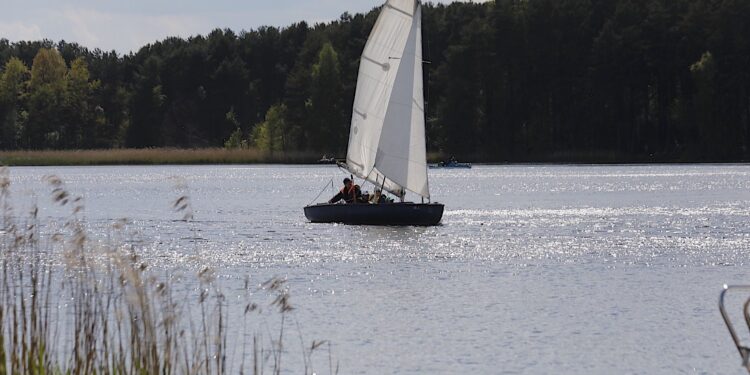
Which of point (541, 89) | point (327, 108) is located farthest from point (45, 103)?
point (541, 89)

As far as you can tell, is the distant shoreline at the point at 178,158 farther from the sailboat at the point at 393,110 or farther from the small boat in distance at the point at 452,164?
the sailboat at the point at 393,110

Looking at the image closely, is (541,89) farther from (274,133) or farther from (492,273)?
(492,273)

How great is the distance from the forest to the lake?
183ft

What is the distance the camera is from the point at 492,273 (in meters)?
31.4

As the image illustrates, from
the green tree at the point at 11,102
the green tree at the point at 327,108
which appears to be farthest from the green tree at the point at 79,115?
the green tree at the point at 327,108

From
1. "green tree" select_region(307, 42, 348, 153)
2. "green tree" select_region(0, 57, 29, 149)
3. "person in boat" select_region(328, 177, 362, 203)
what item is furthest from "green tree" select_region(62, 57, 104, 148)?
"person in boat" select_region(328, 177, 362, 203)

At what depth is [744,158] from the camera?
119m

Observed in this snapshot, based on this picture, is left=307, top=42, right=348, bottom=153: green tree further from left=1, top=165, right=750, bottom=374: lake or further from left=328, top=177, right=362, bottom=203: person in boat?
left=328, top=177, right=362, bottom=203: person in boat

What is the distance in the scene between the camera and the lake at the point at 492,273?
781 inches

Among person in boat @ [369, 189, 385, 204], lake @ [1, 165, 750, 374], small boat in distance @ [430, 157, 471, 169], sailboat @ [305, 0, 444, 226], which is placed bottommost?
small boat in distance @ [430, 157, 471, 169]

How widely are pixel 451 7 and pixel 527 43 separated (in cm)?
1933

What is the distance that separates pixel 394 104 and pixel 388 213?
4.53 metres

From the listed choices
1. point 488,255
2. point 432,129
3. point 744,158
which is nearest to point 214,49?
point 432,129

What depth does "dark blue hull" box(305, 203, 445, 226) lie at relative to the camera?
42.5 m
